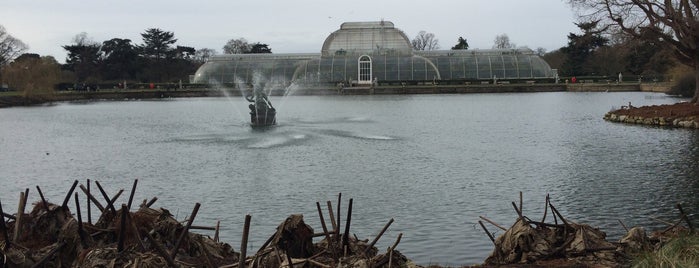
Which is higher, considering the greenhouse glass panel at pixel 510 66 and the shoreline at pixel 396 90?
the greenhouse glass panel at pixel 510 66

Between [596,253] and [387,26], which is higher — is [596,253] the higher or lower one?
the lower one

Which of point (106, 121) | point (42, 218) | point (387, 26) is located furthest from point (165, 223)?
point (387, 26)

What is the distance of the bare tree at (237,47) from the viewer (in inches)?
6546

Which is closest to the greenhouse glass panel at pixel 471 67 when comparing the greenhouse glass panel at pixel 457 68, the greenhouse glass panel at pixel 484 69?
the greenhouse glass panel at pixel 457 68

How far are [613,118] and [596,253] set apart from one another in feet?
125

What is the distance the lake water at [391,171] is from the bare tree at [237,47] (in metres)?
120

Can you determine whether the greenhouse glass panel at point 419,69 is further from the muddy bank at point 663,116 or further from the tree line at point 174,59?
the muddy bank at point 663,116

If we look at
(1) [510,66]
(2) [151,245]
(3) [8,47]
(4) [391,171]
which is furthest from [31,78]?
(2) [151,245]

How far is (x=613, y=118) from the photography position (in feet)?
153

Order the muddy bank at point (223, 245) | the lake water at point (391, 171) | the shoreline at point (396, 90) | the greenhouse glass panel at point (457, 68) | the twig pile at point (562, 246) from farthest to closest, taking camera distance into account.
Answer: the greenhouse glass panel at point (457, 68) < the shoreline at point (396, 90) < the lake water at point (391, 171) < the twig pile at point (562, 246) < the muddy bank at point (223, 245)

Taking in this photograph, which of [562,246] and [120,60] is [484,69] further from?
[562,246]

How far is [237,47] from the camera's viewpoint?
16788 centimetres

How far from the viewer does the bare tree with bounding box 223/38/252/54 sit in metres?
166

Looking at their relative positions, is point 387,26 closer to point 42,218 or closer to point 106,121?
point 106,121
